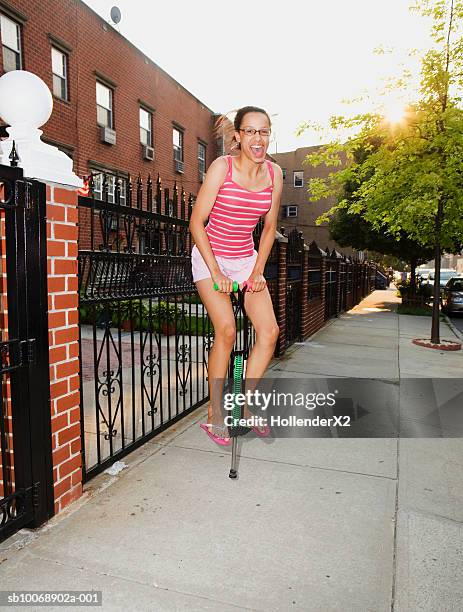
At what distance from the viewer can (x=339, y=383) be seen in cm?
627

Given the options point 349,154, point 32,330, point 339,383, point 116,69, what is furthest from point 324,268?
point 116,69

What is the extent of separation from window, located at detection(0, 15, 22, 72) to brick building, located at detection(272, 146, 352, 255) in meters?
28.1

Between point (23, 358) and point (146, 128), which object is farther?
point (146, 128)

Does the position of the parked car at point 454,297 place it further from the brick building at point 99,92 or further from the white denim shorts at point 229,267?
the white denim shorts at point 229,267

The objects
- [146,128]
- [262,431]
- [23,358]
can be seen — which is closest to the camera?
[23,358]

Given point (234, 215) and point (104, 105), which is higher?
point (104, 105)

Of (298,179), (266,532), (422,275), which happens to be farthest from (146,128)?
(422,275)

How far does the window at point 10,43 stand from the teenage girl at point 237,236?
12067 mm

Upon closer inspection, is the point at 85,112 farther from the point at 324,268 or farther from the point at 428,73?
the point at 428,73

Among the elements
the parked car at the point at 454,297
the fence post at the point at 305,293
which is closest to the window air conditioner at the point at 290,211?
the parked car at the point at 454,297

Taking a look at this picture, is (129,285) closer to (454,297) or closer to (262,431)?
(262,431)

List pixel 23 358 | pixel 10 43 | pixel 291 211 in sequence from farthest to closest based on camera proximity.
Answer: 1. pixel 291 211
2. pixel 10 43
3. pixel 23 358

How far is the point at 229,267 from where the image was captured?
335 centimetres

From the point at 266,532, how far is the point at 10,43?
1403cm
